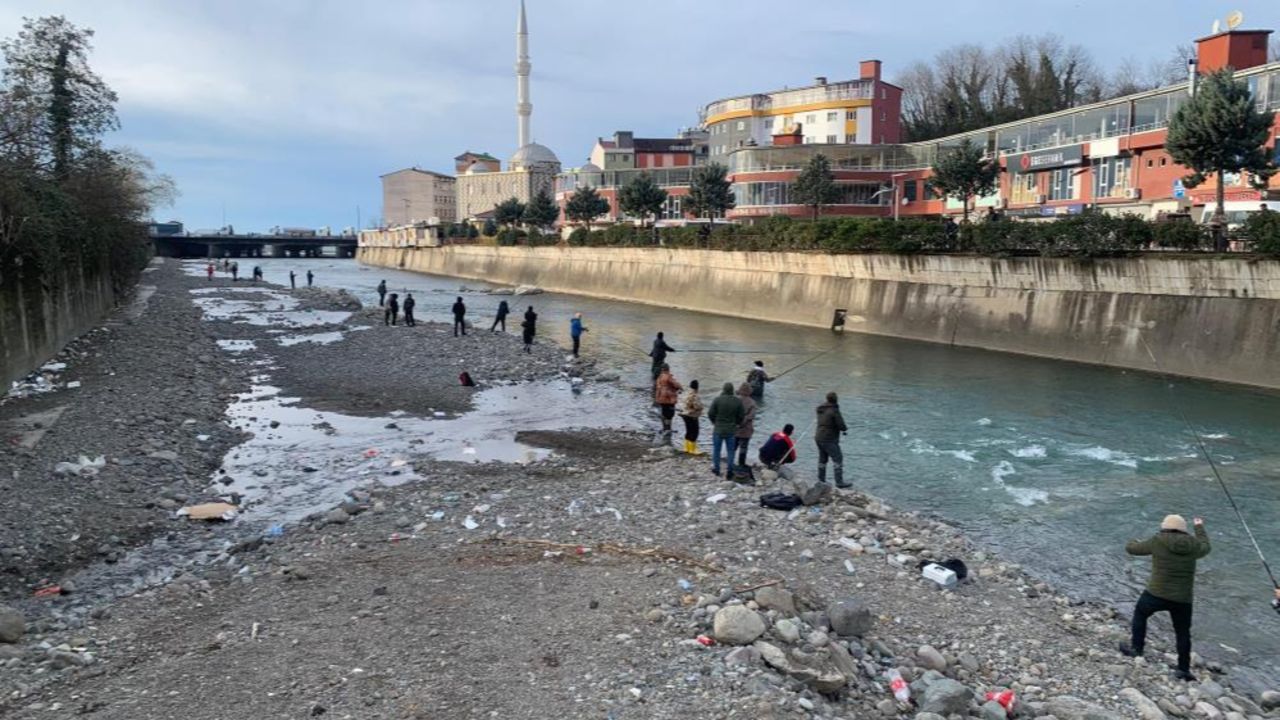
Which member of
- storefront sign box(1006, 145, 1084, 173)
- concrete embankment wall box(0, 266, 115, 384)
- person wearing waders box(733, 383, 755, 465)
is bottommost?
person wearing waders box(733, 383, 755, 465)

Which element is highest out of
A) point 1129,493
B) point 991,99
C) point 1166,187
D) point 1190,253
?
point 991,99

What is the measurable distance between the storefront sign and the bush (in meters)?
23.2

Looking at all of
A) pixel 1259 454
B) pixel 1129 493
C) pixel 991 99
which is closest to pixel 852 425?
pixel 1129 493

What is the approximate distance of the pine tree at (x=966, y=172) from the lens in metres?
48.3

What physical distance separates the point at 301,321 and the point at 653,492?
3721cm

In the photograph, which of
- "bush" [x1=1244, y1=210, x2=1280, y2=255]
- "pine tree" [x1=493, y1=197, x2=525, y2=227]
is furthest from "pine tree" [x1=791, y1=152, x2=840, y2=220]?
"pine tree" [x1=493, y1=197, x2=525, y2=227]

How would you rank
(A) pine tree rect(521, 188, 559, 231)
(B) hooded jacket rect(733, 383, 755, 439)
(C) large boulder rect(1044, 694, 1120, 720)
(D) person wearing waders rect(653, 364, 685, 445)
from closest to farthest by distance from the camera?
1. (C) large boulder rect(1044, 694, 1120, 720)
2. (B) hooded jacket rect(733, 383, 755, 439)
3. (D) person wearing waders rect(653, 364, 685, 445)
4. (A) pine tree rect(521, 188, 559, 231)

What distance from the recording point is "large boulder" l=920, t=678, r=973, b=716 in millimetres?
7211

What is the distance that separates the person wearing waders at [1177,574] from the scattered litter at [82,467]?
576 inches

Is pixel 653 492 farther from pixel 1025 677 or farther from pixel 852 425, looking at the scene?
pixel 852 425

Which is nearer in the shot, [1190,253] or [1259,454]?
[1259,454]

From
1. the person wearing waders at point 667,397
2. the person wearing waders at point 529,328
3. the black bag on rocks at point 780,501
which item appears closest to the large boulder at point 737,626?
the black bag on rocks at point 780,501

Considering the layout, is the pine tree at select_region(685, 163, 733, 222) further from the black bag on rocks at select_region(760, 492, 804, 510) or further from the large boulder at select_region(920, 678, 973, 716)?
the large boulder at select_region(920, 678, 973, 716)

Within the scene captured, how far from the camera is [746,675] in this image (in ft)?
23.7
